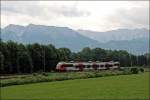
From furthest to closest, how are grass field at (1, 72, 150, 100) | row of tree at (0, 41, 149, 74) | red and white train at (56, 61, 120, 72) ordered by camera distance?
red and white train at (56, 61, 120, 72) → row of tree at (0, 41, 149, 74) → grass field at (1, 72, 150, 100)

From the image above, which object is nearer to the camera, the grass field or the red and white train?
the grass field

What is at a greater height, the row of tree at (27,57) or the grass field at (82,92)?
the row of tree at (27,57)

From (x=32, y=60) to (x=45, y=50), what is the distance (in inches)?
402

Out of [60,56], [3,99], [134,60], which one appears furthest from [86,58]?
[3,99]

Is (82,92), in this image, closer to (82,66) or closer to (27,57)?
(27,57)

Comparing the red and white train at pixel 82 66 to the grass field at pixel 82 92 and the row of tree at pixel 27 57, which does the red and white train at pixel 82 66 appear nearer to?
the row of tree at pixel 27 57

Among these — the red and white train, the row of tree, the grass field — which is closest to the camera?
the grass field

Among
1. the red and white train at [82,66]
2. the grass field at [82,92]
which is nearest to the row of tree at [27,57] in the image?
the red and white train at [82,66]

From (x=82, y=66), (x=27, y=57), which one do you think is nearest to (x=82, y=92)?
(x=27, y=57)

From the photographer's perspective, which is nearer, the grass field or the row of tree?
the grass field

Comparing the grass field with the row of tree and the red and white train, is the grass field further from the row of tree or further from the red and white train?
the red and white train

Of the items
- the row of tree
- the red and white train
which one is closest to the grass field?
the row of tree

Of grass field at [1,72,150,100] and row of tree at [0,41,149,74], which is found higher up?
row of tree at [0,41,149,74]

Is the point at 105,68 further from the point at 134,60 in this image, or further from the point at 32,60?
the point at 134,60
